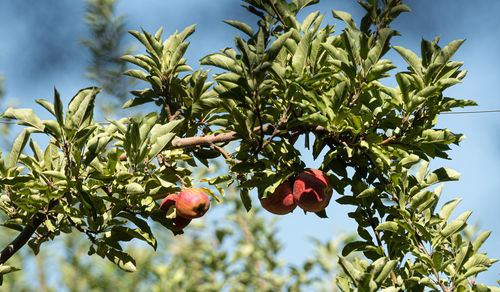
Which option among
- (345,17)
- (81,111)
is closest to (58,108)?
(81,111)

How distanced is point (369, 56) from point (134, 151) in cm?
71

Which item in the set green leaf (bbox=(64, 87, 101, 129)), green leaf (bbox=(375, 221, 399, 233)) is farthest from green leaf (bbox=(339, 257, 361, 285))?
green leaf (bbox=(64, 87, 101, 129))

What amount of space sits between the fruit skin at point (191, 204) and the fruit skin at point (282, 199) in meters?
0.21

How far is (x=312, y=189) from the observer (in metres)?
1.45

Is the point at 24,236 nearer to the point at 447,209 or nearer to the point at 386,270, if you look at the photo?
the point at 386,270

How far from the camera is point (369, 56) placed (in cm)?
132

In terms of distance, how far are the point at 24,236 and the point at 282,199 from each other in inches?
32.2

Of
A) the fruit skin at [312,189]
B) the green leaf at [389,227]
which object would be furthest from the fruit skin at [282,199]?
the green leaf at [389,227]

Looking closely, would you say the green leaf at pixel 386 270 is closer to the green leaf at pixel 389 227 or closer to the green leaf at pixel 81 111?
the green leaf at pixel 389 227

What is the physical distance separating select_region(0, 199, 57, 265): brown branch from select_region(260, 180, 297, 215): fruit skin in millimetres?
666

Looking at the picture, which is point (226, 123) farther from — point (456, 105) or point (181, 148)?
point (456, 105)

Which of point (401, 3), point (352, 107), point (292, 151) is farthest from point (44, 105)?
point (401, 3)

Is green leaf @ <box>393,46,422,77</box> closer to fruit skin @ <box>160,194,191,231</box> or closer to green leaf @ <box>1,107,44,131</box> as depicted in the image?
fruit skin @ <box>160,194,191,231</box>

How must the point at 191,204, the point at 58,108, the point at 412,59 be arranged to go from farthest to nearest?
the point at 191,204, the point at 412,59, the point at 58,108
